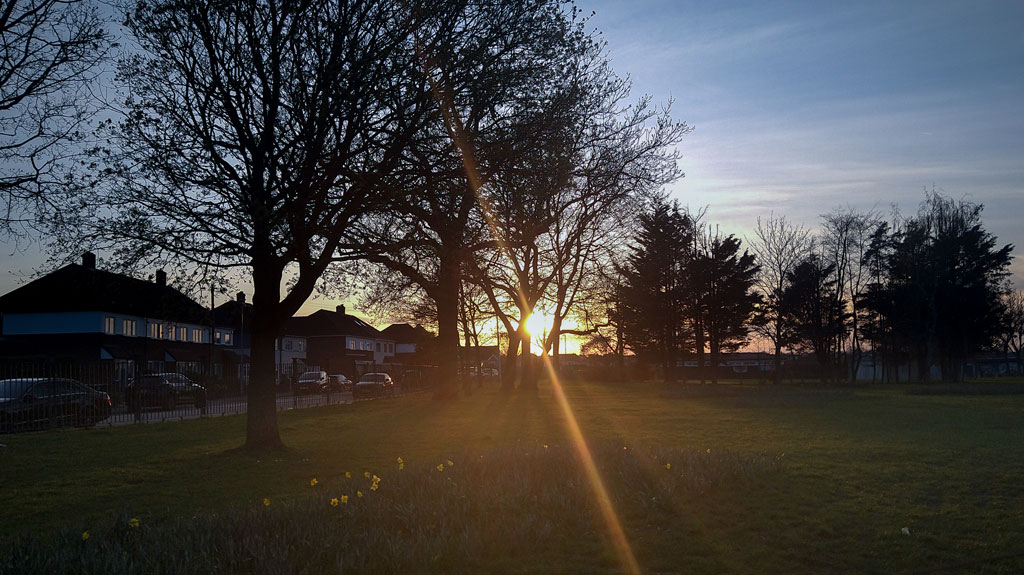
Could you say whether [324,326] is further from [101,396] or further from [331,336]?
[101,396]

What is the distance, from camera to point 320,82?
12.9m

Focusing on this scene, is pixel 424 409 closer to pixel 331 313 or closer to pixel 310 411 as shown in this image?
pixel 310 411

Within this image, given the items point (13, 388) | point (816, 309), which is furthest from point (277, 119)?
point (816, 309)

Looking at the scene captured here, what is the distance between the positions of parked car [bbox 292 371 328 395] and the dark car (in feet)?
55.2

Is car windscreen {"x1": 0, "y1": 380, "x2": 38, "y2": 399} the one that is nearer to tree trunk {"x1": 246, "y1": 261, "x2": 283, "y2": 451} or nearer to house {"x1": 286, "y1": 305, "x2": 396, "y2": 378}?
tree trunk {"x1": 246, "y1": 261, "x2": 283, "y2": 451}

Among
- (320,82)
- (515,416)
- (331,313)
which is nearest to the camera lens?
(320,82)

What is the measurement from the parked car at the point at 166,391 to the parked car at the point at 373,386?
1232cm

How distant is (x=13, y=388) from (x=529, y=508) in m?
18.6

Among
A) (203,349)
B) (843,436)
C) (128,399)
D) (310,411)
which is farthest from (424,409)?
(203,349)

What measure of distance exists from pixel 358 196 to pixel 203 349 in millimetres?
53883

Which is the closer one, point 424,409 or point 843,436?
point 843,436

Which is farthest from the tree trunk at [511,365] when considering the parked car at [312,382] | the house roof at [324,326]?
the house roof at [324,326]

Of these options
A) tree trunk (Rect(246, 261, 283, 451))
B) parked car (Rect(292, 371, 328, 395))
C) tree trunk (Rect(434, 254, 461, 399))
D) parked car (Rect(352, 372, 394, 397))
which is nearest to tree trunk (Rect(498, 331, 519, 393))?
parked car (Rect(352, 372, 394, 397))

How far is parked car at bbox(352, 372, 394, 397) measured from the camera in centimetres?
4153
